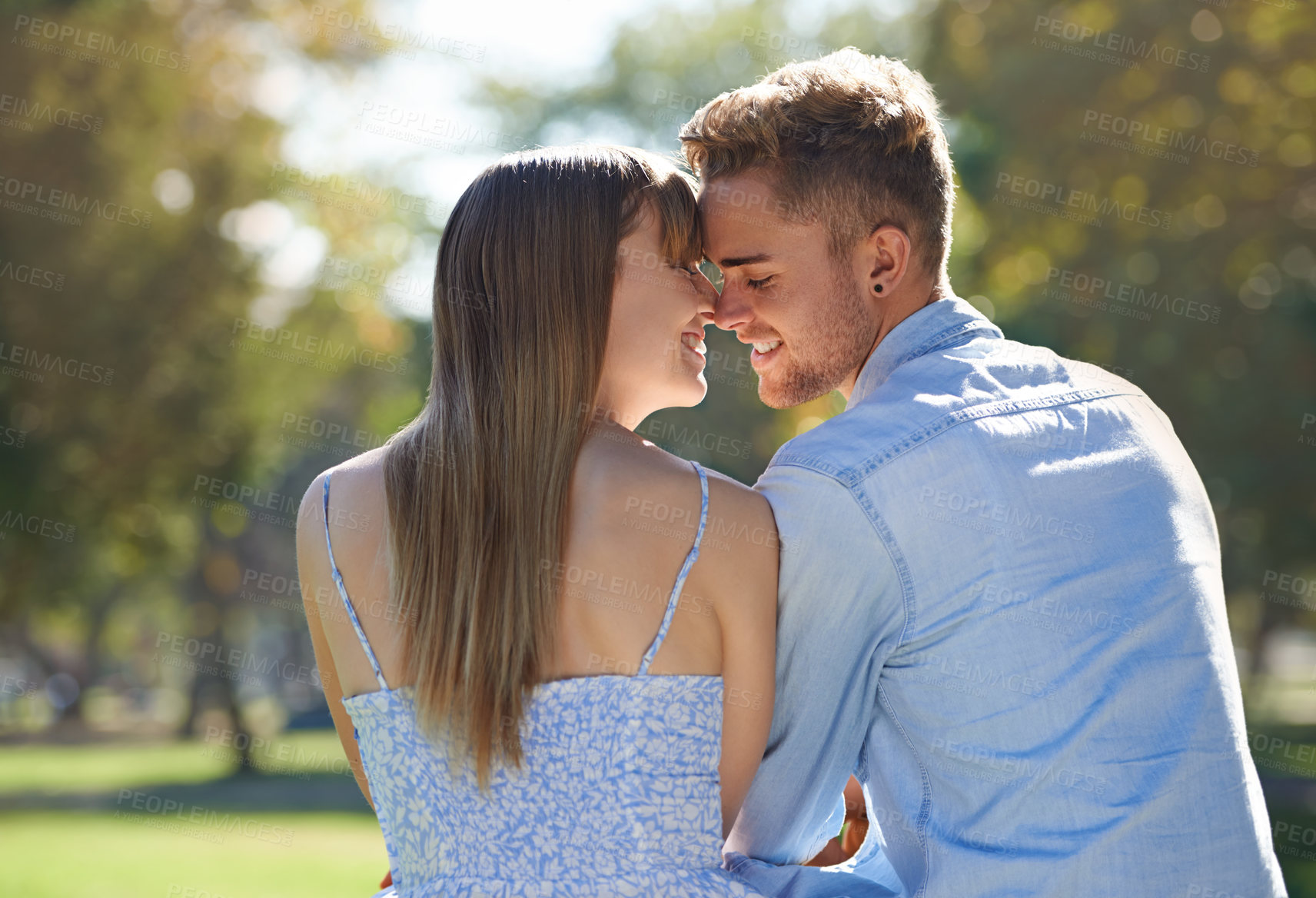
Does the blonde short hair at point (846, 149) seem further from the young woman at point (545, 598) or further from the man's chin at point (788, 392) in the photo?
the young woman at point (545, 598)

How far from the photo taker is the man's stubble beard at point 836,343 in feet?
9.84

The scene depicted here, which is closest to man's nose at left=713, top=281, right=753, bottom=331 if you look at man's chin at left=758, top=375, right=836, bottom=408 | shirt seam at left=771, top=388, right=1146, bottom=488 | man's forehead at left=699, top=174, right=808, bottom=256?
man's forehead at left=699, top=174, right=808, bottom=256

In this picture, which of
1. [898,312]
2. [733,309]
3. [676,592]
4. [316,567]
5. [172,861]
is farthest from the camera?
[172,861]

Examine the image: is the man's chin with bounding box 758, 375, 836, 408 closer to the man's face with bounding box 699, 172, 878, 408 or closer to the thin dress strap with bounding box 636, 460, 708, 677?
the man's face with bounding box 699, 172, 878, 408

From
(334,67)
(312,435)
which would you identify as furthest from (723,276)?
(312,435)

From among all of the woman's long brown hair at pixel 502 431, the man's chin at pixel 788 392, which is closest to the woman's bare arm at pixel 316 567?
the woman's long brown hair at pixel 502 431

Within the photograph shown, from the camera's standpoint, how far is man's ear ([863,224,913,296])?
2971mm

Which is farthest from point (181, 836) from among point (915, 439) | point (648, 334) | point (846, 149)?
point (915, 439)

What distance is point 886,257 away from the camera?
299 cm

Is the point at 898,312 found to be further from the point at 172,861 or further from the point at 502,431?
the point at 172,861

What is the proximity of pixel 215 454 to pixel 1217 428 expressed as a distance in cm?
1229

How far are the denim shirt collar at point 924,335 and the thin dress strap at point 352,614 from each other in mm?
1239

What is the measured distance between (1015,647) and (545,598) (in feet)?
2.98

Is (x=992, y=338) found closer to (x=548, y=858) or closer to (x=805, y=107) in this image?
(x=805, y=107)
